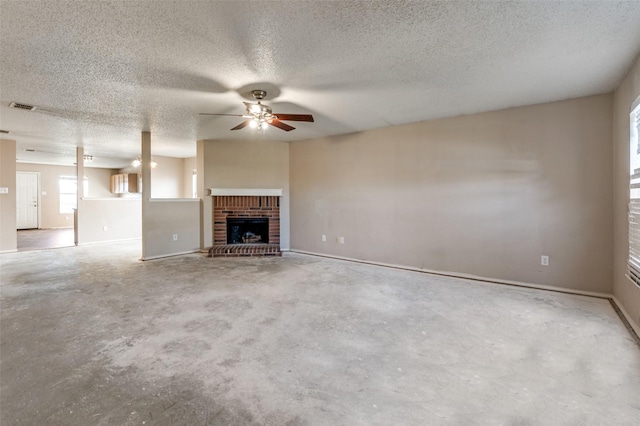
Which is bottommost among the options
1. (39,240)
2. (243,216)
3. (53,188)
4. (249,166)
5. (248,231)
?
(39,240)

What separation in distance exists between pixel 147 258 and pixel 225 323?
3616mm

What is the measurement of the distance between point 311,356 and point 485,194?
10.8ft

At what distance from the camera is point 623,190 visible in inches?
119

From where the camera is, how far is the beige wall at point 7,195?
19.1 ft

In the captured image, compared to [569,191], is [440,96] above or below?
above

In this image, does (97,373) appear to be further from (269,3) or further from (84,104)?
(84,104)

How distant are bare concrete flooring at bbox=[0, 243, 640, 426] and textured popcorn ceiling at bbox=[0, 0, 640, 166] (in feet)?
7.56

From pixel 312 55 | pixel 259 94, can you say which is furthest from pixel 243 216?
pixel 312 55

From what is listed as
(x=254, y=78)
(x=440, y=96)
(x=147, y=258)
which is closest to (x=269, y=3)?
(x=254, y=78)

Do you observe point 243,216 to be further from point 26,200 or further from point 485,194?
point 26,200

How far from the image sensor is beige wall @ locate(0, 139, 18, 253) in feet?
19.1

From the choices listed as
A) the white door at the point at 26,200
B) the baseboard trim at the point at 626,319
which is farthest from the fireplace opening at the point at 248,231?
the white door at the point at 26,200

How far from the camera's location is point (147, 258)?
18.0 ft

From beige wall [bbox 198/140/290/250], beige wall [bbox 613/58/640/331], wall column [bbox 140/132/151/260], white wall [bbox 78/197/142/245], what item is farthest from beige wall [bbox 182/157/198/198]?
beige wall [bbox 613/58/640/331]
